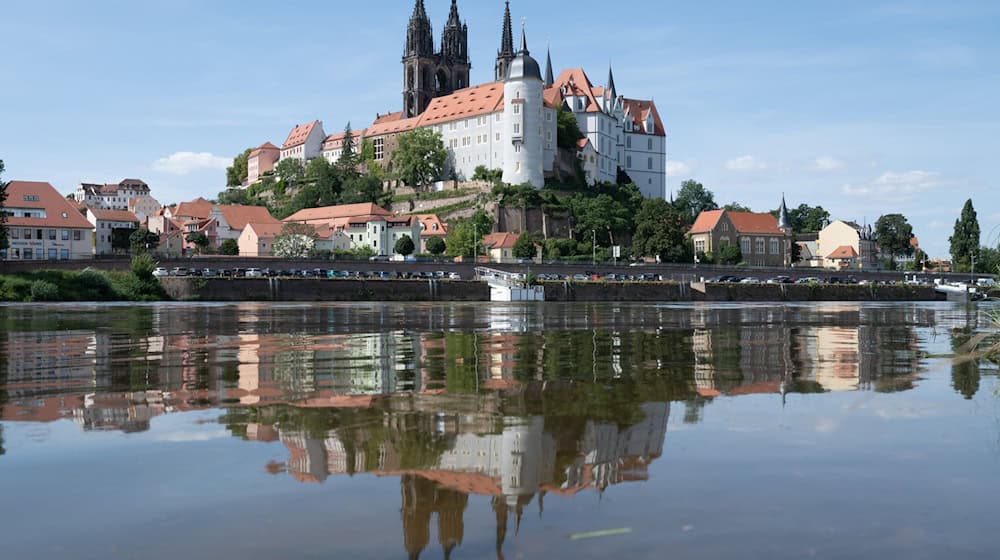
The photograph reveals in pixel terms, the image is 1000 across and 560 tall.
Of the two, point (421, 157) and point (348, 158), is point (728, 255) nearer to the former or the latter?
point (421, 157)

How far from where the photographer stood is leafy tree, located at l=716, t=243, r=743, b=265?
14375 cm

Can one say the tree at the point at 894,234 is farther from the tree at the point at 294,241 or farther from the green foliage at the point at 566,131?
the tree at the point at 294,241

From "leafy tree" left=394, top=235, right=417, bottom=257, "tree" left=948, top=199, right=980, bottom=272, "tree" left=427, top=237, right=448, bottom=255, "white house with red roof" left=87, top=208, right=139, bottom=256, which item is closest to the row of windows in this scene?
"white house with red roof" left=87, top=208, right=139, bottom=256

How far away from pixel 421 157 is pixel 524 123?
2107cm

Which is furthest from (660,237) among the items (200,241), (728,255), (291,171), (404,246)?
(291,171)

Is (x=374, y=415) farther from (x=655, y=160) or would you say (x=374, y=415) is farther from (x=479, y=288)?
(x=655, y=160)

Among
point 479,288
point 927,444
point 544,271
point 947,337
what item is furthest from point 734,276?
point 927,444

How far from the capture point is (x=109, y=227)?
145m

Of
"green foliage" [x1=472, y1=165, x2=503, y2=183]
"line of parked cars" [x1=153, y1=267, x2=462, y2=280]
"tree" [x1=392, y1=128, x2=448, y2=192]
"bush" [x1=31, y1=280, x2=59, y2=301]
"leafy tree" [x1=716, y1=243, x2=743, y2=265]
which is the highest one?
"tree" [x1=392, y1=128, x2=448, y2=192]

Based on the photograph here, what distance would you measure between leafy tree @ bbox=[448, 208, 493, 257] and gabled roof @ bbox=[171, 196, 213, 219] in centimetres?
5335

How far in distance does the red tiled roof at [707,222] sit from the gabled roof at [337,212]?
50.4 meters

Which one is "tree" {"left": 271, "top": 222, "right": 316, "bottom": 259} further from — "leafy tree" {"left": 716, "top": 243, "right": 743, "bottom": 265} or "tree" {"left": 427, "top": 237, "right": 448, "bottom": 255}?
"leafy tree" {"left": 716, "top": 243, "right": 743, "bottom": 265}

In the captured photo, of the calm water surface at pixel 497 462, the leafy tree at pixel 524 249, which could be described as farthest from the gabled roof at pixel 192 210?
the calm water surface at pixel 497 462

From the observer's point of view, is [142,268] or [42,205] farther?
[42,205]
